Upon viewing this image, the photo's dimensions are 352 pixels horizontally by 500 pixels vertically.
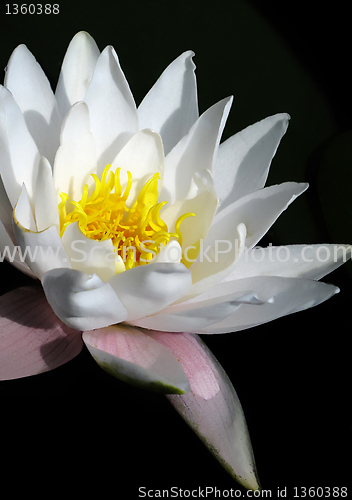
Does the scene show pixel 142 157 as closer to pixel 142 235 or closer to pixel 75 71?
pixel 142 235

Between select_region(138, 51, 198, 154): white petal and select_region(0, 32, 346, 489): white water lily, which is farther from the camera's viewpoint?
select_region(138, 51, 198, 154): white petal

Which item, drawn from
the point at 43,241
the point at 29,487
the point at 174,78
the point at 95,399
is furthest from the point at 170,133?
the point at 29,487

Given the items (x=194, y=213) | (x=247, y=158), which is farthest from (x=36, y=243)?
(x=247, y=158)

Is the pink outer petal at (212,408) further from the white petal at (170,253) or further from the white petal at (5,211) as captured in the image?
the white petal at (5,211)

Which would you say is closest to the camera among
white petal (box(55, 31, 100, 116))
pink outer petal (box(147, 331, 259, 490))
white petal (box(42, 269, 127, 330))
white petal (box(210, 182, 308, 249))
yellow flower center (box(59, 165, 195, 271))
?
white petal (box(42, 269, 127, 330))

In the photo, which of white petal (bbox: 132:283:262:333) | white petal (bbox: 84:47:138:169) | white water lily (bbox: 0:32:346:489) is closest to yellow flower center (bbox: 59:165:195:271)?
white water lily (bbox: 0:32:346:489)

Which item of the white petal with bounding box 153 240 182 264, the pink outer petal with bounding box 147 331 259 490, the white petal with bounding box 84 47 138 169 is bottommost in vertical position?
the pink outer petal with bounding box 147 331 259 490

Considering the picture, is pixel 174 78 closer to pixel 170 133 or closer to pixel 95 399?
pixel 170 133

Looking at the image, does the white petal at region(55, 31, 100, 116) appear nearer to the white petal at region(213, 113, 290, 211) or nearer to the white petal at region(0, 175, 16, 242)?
the white petal at region(0, 175, 16, 242)
